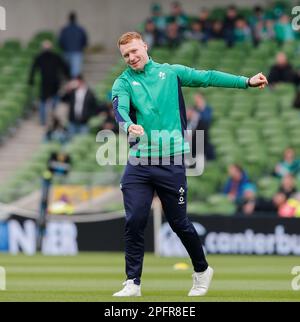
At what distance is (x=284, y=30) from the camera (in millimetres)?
30578

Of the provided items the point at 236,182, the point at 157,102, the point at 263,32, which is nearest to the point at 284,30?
the point at 263,32

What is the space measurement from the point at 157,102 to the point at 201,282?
1820 mm

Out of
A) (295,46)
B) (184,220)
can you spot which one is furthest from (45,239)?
(184,220)

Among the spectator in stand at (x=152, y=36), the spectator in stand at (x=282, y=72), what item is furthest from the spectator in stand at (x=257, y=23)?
the spectator in stand at (x=282, y=72)

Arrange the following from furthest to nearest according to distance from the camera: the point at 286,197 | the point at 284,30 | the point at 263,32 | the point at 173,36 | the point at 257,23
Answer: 1. the point at 173,36
2. the point at 257,23
3. the point at 263,32
4. the point at 284,30
5. the point at 286,197

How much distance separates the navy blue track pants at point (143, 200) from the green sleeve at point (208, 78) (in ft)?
2.71

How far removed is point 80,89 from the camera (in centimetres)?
2878

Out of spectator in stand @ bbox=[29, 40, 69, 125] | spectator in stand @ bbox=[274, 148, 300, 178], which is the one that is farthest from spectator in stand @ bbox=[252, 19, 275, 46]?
spectator in stand @ bbox=[274, 148, 300, 178]

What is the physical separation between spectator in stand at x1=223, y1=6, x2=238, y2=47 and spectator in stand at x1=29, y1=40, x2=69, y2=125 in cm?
393

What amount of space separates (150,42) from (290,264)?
13.2m

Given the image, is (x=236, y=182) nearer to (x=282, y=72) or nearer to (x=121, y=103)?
(x=282, y=72)

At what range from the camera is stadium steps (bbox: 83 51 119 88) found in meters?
33.5

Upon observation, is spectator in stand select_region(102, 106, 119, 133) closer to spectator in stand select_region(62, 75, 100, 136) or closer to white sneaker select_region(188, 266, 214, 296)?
spectator in stand select_region(62, 75, 100, 136)

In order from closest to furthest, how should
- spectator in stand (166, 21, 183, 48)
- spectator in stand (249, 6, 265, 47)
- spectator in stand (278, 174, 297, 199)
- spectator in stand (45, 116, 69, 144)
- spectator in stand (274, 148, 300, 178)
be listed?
spectator in stand (278, 174, 297, 199) → spectator in stand (274, 148, 300, 178) → spectator in stand (45, 116, 69, 144) → spectator in stand (249, 6, 265, 47) → spectator in stand (166, 21, 183, 48)
